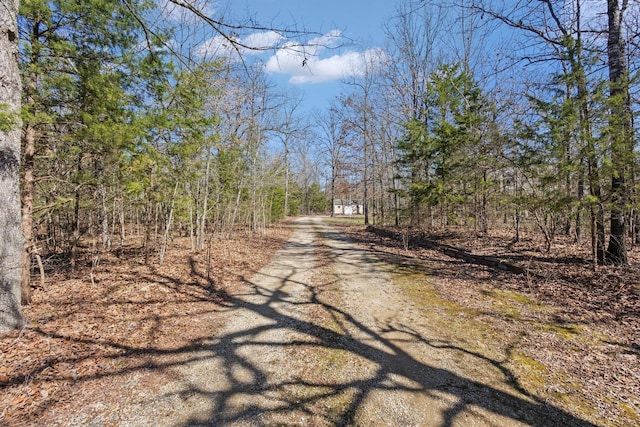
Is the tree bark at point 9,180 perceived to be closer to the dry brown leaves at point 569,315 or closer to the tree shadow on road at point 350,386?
the tree shadow on road at point 350,386

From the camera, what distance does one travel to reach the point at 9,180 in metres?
3.59

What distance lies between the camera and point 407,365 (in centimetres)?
317

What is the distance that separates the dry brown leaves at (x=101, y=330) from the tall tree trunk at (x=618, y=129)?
7.71 meters

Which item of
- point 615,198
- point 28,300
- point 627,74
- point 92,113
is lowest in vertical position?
point 28,300

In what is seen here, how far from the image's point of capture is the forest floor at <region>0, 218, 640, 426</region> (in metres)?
2.51

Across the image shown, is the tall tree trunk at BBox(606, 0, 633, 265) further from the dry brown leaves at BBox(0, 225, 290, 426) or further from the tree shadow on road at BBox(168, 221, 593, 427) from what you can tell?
the dry brown leaves at BBox(0, 225, 290, 426)

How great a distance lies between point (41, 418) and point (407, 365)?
11.5 feet

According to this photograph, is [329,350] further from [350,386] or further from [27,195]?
[27,195]

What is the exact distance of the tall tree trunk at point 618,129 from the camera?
510 cm

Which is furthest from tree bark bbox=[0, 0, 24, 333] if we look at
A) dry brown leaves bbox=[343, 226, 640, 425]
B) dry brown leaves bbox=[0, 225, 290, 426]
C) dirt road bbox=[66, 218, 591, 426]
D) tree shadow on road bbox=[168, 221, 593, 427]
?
dry brown leaves bbox=[343, 226, 640, 425]

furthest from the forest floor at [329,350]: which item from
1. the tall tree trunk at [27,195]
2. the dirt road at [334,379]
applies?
the tall tree trunk at [27,195]

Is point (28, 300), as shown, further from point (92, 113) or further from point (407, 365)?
point (407, 365)

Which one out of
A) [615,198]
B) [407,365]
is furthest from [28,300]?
[615,198]

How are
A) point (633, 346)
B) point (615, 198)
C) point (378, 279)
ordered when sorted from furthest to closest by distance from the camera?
point (378, 279) → point (615, 198) → point (633, 346)
